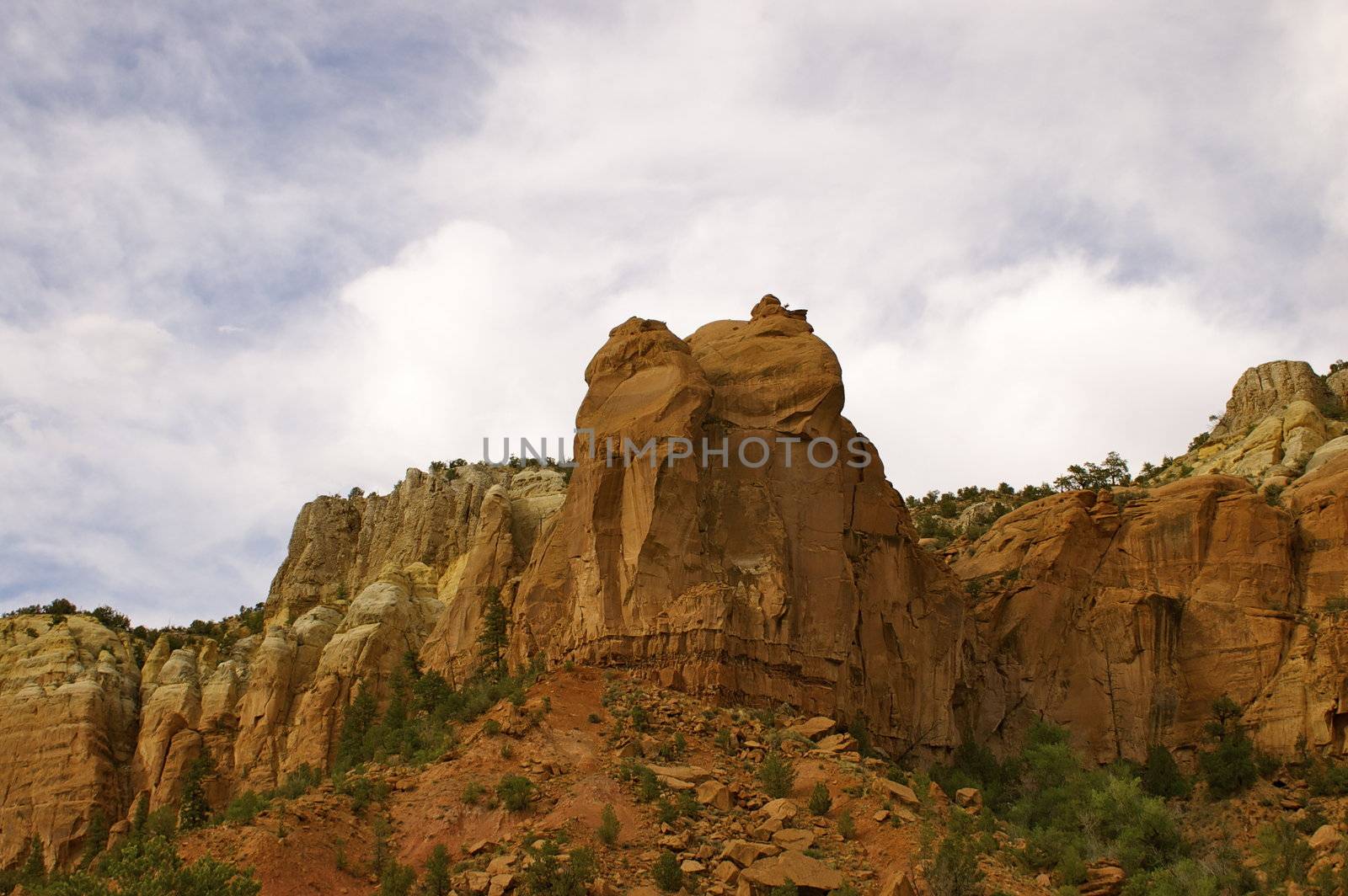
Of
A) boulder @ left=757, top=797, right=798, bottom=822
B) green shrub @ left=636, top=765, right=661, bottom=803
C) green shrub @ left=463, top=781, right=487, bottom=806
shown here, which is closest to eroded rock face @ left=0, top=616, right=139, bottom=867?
green shrub @ left=463, top=781, right=487, bottom=806

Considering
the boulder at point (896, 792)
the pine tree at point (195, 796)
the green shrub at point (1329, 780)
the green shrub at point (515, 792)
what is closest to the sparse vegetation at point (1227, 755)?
the green shrub at point (1329, 780)

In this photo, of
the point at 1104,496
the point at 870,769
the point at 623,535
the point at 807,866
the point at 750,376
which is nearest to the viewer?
the point at 807,866

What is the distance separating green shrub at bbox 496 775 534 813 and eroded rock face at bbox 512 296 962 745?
27.3 ft

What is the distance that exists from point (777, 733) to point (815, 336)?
18250mm

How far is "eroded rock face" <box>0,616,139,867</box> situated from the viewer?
59969mm

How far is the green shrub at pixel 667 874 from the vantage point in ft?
124

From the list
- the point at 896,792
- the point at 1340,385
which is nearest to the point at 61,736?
the point at 896,792

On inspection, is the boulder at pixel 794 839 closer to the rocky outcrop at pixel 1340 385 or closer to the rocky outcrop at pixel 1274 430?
the rocky outcrop at pixel 1274 430

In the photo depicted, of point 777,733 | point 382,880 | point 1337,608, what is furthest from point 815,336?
point 382,880

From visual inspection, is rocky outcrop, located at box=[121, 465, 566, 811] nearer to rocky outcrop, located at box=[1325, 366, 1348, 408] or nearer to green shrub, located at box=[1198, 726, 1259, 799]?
green shrub, located at box=[1198, 726, 1259, 799]

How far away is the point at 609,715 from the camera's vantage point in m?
46.7

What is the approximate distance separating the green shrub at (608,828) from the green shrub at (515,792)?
2.28m

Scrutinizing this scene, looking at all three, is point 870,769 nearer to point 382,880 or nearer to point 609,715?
point 609,715

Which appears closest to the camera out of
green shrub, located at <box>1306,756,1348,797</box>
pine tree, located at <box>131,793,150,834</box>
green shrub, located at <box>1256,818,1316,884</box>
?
green shrub, located at <box>1256,818,1316,884</box>
